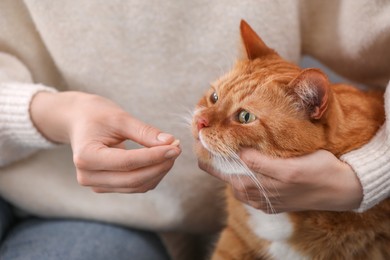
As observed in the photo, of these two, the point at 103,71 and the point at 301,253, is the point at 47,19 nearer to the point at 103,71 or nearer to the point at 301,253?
the point at 103,71

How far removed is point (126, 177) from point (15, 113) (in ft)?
1.14

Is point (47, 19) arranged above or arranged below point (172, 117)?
above

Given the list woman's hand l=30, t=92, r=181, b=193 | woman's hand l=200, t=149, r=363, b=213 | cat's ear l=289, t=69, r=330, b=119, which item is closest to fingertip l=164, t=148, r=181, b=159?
woman's hand l=30, t=92, r=181, b=193

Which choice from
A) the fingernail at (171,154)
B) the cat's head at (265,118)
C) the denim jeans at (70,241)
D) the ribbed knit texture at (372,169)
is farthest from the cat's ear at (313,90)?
the denim jeans at (70,241)

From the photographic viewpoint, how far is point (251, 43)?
34.2 inches

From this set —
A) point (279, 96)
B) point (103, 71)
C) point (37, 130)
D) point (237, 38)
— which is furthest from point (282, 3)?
point (37, 130)

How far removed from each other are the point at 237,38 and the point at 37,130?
498 mm

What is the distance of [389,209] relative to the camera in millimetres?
845

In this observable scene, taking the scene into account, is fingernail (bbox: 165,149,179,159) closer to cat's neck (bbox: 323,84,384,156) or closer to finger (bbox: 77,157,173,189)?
finger (bbox: 77,157,173,189)

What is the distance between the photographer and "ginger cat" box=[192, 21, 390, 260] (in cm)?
75

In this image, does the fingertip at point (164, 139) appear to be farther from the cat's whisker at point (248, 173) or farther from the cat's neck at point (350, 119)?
the cat's neck at point (350, 119)

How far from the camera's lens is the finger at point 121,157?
0.73 metres

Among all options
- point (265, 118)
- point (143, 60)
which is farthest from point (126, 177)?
point (143, 60)

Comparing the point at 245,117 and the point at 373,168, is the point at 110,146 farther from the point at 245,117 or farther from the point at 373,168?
the point at 373,168
